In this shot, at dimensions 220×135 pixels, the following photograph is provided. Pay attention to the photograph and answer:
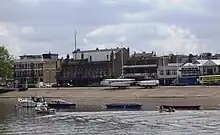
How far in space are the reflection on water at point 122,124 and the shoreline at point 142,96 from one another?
3087 cm

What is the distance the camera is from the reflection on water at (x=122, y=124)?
72312 millimetres

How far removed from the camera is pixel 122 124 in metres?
82.1

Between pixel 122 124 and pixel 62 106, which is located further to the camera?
pixel 62 106

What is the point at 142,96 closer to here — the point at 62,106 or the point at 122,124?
the point at 62,106

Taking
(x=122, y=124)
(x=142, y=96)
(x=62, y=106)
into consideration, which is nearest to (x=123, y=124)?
(x=122, y=124)

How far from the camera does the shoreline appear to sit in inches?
5310

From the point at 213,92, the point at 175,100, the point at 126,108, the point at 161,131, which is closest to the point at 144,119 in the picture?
the point at 161,131

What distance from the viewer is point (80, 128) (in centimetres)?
7781

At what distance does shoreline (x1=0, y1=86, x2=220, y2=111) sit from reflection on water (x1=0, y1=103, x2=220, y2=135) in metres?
30.9

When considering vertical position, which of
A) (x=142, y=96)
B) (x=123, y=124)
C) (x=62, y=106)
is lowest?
(x=123, y=124)

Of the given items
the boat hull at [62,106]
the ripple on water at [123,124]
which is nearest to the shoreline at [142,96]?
the boat hull at [62,106]

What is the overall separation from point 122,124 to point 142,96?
71109 millimetres

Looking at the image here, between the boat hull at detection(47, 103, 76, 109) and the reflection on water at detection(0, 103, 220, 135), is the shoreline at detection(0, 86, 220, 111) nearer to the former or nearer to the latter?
the boat hull at detection(47, 103, 76, 109)

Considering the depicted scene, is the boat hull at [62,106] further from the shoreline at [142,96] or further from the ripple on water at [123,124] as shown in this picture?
the ripple on water at [123,124]
